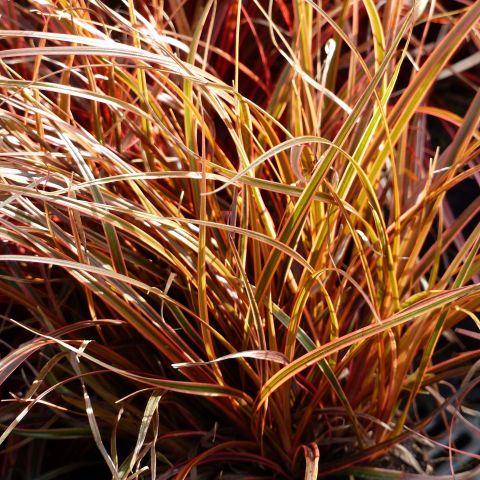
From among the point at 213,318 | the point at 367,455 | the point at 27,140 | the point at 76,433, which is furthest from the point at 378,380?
the point at 27,140

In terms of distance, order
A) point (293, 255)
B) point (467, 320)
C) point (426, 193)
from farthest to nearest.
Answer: point (467, 320) → point (426, 193) → point (293, 255)

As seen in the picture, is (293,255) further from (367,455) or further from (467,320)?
(467,320)

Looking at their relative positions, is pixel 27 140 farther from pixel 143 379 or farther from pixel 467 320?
pixel 467 320

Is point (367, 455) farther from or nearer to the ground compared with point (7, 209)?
nearer to the ground

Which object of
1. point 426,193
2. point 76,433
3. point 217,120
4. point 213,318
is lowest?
point 76,433

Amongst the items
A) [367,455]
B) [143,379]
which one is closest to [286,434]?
[367,455]

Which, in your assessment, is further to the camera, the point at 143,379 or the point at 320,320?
the point at 320,320

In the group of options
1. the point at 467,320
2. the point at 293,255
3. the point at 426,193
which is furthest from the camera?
the point at 467,320
